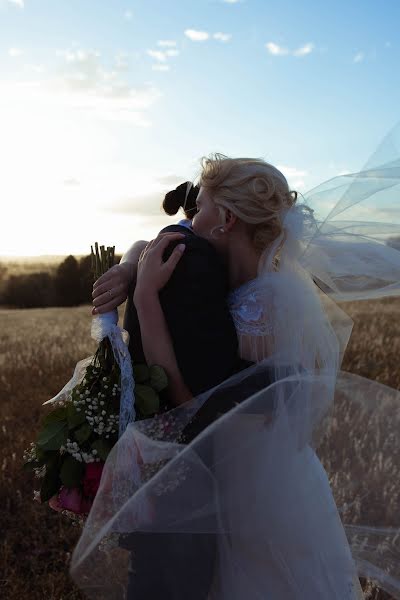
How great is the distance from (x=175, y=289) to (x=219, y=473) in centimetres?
70

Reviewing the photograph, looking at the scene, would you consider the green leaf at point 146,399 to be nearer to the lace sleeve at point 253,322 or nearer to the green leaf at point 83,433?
the green leaf at point 83,433

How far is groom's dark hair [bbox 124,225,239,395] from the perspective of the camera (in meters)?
2.33

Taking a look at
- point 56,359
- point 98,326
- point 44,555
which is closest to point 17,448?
point 44,555

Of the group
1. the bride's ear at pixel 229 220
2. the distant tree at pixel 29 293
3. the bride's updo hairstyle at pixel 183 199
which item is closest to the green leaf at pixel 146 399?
the bride's ear at pixel 229 220

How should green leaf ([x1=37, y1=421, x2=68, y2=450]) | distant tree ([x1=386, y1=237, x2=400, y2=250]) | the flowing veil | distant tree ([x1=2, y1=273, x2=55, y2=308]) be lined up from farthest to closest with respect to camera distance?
1. distant tree ([x1=2, y1=273, x2=55, y2=308])
2. distant tree ([x1=386, y1=237, x2=400, y2=250])
3. green leaf ([x1=37, y1=421, x2=68, y2=450])
4. the flowing veil

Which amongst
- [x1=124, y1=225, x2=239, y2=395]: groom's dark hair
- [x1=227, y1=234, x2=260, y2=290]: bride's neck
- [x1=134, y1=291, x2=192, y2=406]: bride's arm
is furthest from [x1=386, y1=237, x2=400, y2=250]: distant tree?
[x1=134, y1=291, x2=192, y2=406]: bride's arm

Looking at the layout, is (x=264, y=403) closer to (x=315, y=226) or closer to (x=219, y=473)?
(x=219, y=473)

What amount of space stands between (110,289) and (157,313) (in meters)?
0.32

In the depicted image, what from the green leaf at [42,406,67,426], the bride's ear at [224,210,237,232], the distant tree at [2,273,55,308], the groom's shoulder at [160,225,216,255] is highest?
the bride's ear at [224,210,237,232]

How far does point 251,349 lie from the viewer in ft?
8.08

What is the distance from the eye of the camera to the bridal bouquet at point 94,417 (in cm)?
242

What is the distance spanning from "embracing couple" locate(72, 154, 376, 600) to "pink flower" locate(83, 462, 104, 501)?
19 cm

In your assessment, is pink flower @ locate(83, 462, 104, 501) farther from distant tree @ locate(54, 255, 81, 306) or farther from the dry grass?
distant tree @ locate(54, 255, 81, 306)

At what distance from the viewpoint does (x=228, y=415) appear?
2.34 metres
